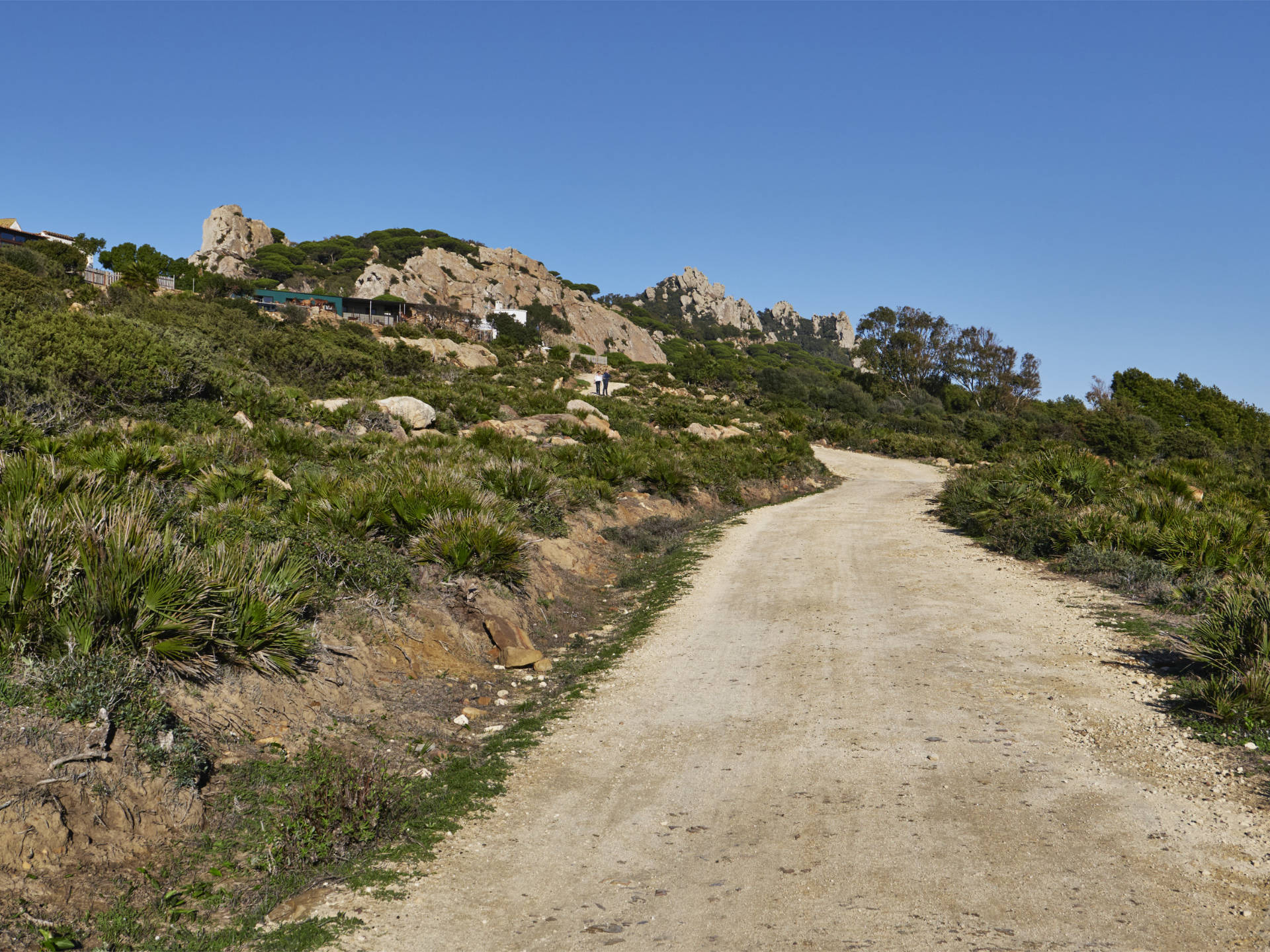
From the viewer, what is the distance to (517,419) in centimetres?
2638

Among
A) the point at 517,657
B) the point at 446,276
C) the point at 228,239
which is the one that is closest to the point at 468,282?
the point at 446,276

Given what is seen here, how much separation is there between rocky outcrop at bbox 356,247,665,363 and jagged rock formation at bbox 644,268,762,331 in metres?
55.6

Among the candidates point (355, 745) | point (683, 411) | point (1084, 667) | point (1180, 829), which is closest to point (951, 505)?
point (1084, 667)

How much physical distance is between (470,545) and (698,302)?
6504 inches

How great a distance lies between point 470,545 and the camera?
30.3 ft

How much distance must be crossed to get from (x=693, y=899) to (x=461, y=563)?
5.73 metres

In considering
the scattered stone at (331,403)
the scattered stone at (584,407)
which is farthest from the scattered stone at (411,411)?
the scattered stone at (584,407)

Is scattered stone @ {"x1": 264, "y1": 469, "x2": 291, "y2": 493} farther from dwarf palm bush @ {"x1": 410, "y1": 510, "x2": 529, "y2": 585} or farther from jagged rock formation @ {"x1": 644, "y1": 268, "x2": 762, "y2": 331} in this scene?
jagged rock formation @ {"x1": 644, "y1": 268, "x2": 762, "y2": 331}

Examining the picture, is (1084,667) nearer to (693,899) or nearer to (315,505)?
(693,899)

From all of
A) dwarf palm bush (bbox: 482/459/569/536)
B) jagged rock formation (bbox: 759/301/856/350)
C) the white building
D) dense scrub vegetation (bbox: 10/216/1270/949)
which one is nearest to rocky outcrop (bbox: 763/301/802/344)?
jagged rock formation (bbox: 759/301/856/350)

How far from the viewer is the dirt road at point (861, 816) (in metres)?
3.72

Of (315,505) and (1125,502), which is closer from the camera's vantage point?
(315,505)

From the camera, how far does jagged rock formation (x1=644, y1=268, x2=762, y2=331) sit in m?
165

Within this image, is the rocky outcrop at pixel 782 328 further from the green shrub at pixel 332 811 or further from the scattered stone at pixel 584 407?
the green shrub at pixel 332 811
